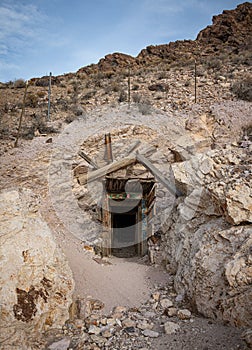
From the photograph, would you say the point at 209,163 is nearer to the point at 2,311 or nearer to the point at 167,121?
the point at 2,311

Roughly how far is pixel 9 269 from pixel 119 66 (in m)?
23.4

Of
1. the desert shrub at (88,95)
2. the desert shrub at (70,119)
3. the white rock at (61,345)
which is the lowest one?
the white rock at (61,345)

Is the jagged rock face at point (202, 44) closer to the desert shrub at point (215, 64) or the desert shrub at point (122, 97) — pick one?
the desert shrub at point (215, 64)

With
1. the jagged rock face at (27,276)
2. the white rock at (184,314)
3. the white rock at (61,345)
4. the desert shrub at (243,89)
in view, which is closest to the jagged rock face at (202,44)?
the desert shrub at (243,89)

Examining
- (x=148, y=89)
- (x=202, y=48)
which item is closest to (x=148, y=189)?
(x=148, y=89)

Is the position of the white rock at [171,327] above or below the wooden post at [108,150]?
below

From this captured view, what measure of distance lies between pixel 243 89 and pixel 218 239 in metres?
10.8

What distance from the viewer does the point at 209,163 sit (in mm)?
A: 5273

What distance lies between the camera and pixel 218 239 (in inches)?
154

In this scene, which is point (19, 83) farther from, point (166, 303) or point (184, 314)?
point (184, 314)

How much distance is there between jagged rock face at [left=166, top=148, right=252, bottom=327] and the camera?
319 cm

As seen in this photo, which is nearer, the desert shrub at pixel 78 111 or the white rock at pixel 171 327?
the white rock at pixel 171 327

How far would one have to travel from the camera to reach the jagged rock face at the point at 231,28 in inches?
916

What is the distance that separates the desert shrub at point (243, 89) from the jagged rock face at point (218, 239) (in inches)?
326
